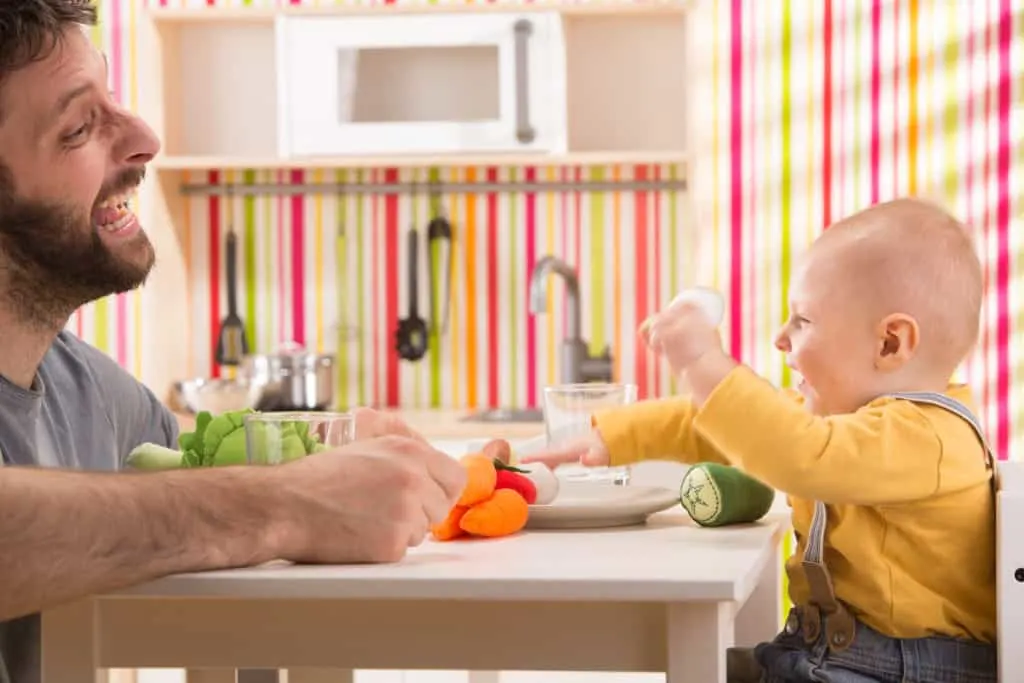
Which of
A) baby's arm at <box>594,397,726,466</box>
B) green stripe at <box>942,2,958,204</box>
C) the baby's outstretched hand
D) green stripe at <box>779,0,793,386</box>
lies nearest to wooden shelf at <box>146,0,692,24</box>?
green stripe at <box>779,0,793,386</box>

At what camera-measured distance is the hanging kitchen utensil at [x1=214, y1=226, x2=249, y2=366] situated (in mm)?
4031

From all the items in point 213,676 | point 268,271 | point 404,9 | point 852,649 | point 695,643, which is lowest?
point 213,676

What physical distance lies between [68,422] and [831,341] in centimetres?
87

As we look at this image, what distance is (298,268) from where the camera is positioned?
4145mm

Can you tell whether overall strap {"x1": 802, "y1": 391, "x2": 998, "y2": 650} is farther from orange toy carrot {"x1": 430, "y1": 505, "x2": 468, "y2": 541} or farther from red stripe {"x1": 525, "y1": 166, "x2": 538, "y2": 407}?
red stripe {"x1": 525, "y1": 166, "x2": 538, "y2": 407}

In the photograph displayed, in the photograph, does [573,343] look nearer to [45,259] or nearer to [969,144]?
[969,144]

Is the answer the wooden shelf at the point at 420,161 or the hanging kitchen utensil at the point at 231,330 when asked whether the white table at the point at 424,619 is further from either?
the hanging kitchen utensil at the point at 231,330

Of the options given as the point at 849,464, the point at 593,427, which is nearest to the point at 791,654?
the point at 849,464

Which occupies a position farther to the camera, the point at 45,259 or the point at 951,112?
the point at 951,112

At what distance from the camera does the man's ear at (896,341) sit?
5.27 feet

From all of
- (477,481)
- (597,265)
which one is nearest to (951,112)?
(597,265)

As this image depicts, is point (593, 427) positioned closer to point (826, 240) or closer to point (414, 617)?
point (826, 240)

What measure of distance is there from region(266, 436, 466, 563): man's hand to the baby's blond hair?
56 cm

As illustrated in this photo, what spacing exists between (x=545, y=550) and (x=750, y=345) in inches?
106
